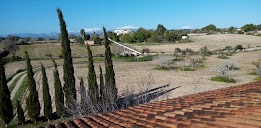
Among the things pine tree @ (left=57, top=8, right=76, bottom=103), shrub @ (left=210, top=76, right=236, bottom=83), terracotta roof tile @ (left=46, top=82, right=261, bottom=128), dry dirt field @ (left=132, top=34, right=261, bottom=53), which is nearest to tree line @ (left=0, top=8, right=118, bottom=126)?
pine tree @ (left=57, top=8, right=76, bottom=103)

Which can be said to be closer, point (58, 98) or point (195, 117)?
point (195, 117)

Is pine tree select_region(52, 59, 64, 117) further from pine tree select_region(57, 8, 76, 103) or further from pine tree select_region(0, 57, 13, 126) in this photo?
pine tree select_region(0, 57, 13, 126)

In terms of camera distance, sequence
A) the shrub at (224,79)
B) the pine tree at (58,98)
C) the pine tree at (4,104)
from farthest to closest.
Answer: the shrub at (224,79) < the pine tree at (58,98) < the pine tree at (4,104)

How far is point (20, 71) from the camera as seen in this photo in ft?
170

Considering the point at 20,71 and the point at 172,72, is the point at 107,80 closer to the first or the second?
the point at 172,72

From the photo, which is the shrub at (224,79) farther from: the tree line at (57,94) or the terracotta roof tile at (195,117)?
the terracotta roof tile at (195,117)

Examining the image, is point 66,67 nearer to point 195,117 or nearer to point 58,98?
point 58,98

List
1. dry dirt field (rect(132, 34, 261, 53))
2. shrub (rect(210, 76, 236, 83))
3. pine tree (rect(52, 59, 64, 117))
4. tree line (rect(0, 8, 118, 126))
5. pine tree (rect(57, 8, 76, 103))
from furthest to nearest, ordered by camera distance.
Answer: dry dirt field (rect(132, 34, 261, 53))
shrub (rect(210, 76, 236, 83))
pine tree (rect(57, 8, 76, 103))
pine tree (rect(52, 59, 64, 117))
tree line (rect(0, 8, 118, 126))

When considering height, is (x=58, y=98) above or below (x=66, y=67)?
below

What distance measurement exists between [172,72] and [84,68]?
55.5ft

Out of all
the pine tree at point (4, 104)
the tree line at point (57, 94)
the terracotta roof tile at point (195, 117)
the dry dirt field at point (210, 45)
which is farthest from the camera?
the dry dirt field at point (210, 45)

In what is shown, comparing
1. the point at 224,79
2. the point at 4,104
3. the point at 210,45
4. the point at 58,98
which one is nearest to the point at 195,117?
the point at 58,98

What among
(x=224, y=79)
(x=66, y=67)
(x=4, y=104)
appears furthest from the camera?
(x=224, y=79)

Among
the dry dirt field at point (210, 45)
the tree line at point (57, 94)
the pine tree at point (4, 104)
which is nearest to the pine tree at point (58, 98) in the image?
the tree line at point (57, 94)
